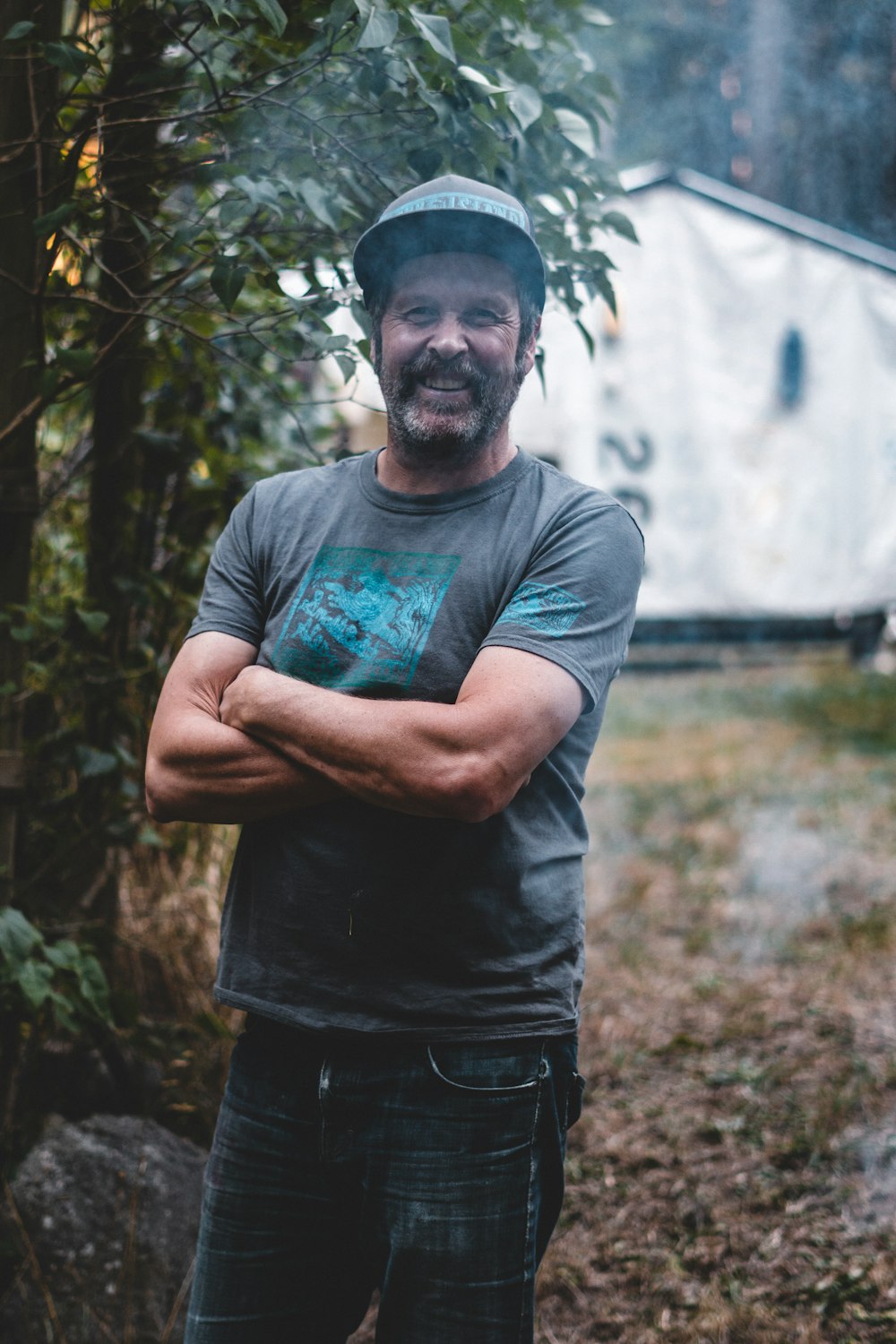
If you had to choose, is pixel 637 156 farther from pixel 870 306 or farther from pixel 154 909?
pixel 154 909

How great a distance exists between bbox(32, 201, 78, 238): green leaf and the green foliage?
1098mm

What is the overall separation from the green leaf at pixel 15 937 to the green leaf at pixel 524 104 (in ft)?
4.93

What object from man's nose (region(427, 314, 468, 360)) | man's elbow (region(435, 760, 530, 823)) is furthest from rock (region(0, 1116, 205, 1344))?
man's nose (region(427, 314, 468, 360))

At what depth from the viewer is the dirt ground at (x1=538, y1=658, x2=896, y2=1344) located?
2.36 m

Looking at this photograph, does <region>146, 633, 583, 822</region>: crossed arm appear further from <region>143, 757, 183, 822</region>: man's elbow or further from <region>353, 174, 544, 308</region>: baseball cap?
<region>353, 174, 544, 308</region>: baseball cap

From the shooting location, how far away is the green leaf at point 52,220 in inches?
67.4

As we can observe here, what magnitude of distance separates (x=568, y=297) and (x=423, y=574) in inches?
32.6

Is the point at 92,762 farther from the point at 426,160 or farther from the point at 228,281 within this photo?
the point at 426,160

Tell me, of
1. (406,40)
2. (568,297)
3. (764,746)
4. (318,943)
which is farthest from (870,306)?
(318,943)

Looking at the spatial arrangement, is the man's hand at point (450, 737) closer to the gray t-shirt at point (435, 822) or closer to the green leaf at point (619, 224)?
the gray t-shirt at point (435, 822)

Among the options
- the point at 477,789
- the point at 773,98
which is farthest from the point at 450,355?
the point at 773,98

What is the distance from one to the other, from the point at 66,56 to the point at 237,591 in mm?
793

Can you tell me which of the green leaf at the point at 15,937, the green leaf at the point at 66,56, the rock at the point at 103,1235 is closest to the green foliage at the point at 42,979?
the green leaf at the point at 15,937

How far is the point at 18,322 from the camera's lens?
6.57ft
